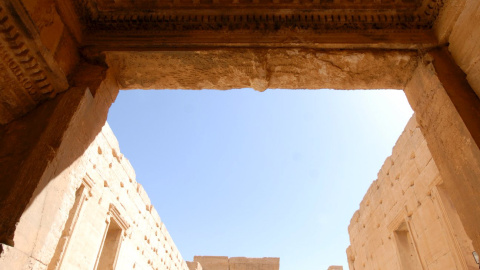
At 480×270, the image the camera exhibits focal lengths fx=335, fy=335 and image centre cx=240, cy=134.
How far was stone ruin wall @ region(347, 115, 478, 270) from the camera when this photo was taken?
5.21 m

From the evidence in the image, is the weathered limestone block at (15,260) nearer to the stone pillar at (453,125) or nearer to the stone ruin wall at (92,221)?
the stone ruin wall at (92,221)

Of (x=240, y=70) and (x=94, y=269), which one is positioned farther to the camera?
(x=94, y=269)

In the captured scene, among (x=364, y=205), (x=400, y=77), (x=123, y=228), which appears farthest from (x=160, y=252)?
(x=400, y=77)

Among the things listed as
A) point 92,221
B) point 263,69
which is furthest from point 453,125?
point 92,221

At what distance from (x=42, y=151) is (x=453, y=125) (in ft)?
9.97

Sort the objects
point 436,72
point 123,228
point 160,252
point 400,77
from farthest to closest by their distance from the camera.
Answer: point 160,252 < point 123,228 < point 400,77 < point 436,72

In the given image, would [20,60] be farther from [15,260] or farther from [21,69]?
[15,260]

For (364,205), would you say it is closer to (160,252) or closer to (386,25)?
(160,252)

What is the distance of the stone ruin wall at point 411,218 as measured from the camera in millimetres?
5207

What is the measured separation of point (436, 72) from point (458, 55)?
25cm

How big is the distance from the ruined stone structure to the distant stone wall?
42.3 ft

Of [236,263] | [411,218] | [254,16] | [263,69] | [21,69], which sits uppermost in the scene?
[236,263]

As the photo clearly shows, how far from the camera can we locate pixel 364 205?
8.95 metres

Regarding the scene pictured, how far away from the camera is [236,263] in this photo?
50.0 feet
